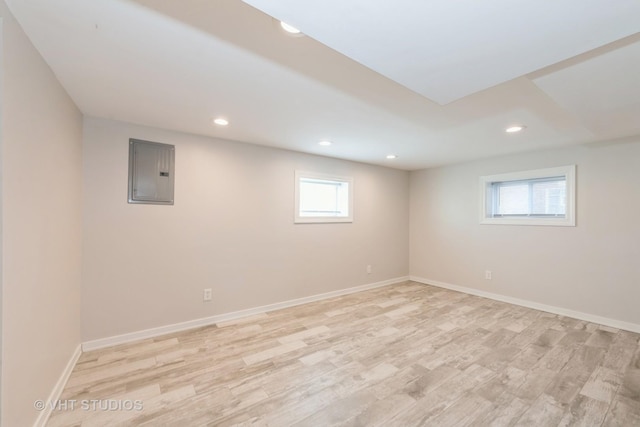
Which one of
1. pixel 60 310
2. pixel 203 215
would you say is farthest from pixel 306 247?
pixel 60 310

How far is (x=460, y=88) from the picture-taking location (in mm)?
1696

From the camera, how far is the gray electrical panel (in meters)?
2.80

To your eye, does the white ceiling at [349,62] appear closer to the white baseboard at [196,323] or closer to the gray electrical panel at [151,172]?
the gray electrical panel at [151,172]

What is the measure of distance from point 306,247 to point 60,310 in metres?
2.70

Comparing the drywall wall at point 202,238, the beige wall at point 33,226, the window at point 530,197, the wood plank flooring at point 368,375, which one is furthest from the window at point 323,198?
the beige wall at point 33,226

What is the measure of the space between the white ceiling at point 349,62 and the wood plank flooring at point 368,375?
7.03ft

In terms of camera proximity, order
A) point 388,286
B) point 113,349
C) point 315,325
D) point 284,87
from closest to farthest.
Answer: point 284,87 → point 113,349 → point 315,325 → point 388,286

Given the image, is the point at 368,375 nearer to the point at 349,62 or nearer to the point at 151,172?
the point at 349,62

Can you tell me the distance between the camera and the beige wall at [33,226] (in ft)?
4.26

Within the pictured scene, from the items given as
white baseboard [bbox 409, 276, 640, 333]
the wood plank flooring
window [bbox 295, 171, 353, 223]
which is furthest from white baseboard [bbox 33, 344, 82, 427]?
white baseboard [bbox 409, 276, 640, 333]

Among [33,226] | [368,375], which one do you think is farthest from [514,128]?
[33,226]

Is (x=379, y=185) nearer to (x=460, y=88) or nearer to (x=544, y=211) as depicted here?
(x=544, y=211)

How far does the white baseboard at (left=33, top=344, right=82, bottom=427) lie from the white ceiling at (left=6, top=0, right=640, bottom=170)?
2.18m

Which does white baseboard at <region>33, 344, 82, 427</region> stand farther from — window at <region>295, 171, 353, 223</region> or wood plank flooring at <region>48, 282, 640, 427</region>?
window at <region>295, 171, 353, 223</region>
